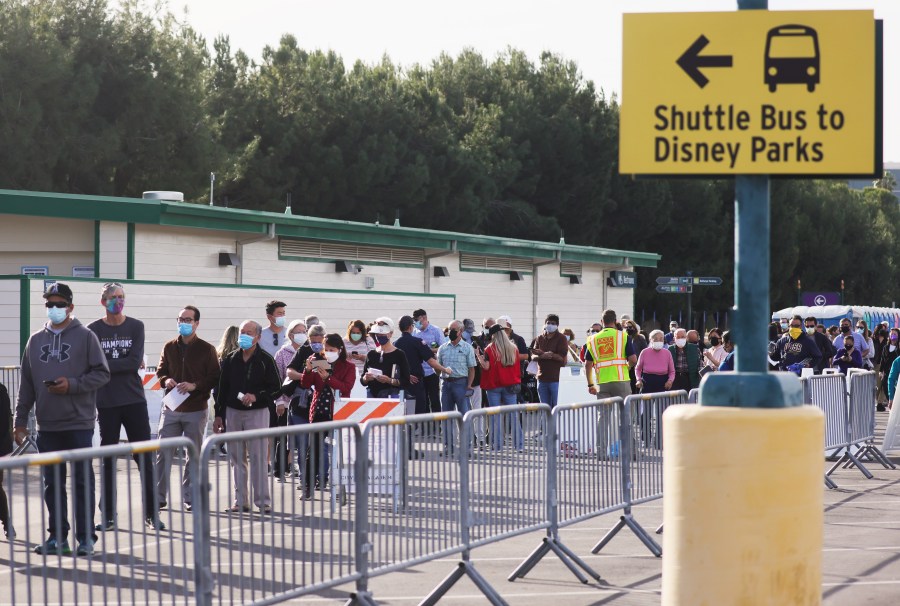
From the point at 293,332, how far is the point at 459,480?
7.88m

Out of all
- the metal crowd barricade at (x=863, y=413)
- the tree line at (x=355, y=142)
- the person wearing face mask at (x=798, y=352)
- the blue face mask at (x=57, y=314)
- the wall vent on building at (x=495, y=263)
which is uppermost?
the tree line at (x=355, y=142)

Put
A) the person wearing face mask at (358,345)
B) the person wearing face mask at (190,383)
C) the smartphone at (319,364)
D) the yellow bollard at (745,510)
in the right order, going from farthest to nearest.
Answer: the person wearing face mask at (358,345)
the smartphone at (319,364)
the person wearing face mask at (190,383)
the yellow bollard at (745,510)

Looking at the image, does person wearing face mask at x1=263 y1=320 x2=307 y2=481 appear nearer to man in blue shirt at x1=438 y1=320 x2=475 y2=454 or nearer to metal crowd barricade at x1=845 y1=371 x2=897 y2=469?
man in blue shirt at x1=438 y1=320 x2=475 y2=454

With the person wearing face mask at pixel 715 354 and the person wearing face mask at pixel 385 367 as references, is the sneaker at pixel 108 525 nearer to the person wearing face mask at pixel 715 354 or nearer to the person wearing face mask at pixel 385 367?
the person wearing face mask at pixel 385 367

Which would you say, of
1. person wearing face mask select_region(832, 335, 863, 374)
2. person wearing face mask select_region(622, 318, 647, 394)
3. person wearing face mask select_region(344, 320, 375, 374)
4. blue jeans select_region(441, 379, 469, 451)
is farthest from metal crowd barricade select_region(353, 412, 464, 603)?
person wearing face mask select_region(832, 335, 863, 374)

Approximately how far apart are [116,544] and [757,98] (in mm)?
3378

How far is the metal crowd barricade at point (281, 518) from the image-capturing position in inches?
271

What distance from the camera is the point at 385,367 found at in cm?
1714

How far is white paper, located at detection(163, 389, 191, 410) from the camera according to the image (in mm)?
12789

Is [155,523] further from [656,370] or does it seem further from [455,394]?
[656,370]

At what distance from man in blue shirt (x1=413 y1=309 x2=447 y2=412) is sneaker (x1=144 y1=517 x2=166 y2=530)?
12.4m

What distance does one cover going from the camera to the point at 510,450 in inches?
385

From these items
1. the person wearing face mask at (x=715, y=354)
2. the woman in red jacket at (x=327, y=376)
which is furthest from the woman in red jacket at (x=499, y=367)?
the woman in red jacket at (x=327, y=376)

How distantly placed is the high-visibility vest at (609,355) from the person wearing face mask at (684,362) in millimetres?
3080
